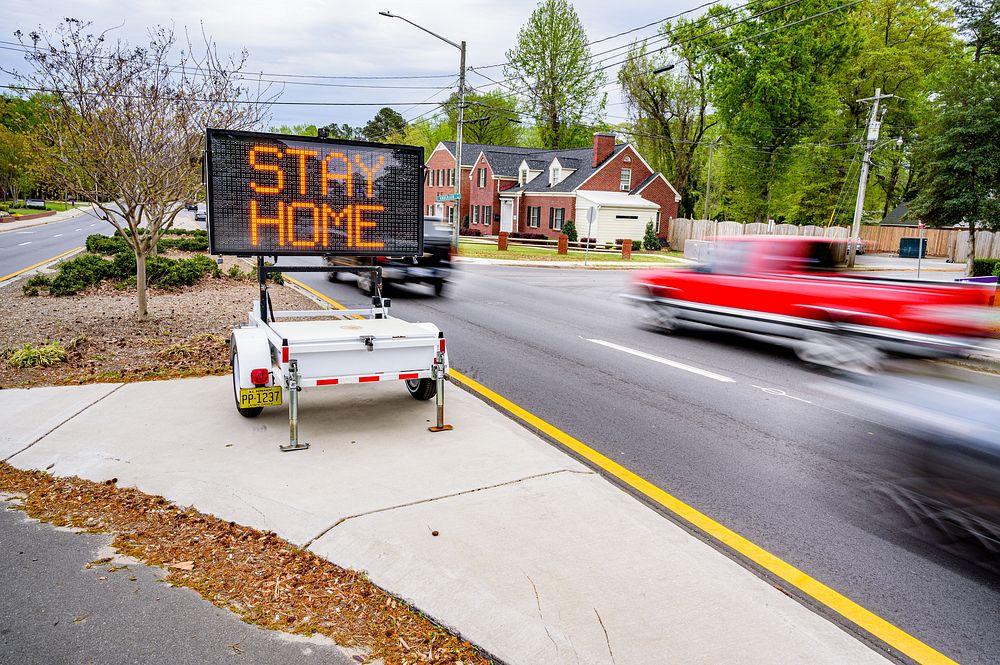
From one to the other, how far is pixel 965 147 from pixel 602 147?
987 inches

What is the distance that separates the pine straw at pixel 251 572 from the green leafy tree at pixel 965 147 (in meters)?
28.0

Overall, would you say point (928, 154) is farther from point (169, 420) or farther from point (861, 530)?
point (169, 420)

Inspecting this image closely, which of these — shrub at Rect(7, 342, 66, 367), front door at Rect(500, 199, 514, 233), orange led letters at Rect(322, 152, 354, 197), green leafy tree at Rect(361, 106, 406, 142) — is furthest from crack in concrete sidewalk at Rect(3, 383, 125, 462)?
green leafy tree at Rect(361, 106, 406, 142)

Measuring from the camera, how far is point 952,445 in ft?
13.2

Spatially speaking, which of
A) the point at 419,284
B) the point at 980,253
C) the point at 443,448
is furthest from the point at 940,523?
the point at 980,253

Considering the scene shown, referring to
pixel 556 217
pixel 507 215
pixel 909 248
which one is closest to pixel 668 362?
pixel 556 217

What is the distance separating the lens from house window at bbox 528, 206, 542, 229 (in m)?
49.5

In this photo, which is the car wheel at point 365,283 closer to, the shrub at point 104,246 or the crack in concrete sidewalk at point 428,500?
the shrub at point 104,246

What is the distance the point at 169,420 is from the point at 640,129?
56747 mm

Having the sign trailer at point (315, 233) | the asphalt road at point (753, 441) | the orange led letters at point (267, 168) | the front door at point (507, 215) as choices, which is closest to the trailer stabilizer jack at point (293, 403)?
the sign trailer at point (315, 233)

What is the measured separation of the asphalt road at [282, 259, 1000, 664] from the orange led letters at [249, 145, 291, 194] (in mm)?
3295

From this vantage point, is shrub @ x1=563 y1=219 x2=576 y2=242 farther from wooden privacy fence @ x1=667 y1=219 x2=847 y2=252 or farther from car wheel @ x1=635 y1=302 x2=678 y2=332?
car wheel @ x1=635 y1=302 x2=678 y2=332

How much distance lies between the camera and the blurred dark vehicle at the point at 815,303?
840cm

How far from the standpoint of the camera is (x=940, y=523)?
14.9 feet
